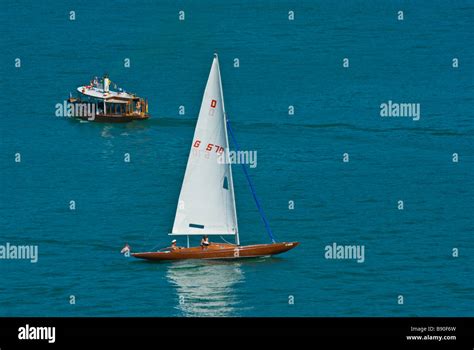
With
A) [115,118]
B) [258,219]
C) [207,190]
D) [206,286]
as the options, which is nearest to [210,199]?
[207,190]

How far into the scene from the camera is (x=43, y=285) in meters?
140

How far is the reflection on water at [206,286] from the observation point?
132250mm

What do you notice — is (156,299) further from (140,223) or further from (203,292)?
(140,223)

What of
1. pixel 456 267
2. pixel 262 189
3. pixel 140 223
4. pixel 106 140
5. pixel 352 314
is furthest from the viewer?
pixel 106 140

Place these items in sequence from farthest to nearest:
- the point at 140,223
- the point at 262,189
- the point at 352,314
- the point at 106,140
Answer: the point at 106,140, the point at 262,189, the point at 140,223, the point at 352,314

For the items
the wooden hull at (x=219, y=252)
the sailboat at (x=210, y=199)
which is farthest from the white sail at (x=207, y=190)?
the wooden hull at (x=219, y=252)

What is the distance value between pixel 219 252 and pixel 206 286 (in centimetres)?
541

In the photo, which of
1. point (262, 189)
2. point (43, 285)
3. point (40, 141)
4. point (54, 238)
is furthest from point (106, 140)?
point (43, 285)

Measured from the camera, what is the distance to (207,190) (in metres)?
144

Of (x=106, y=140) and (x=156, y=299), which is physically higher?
(x=106, y=140)

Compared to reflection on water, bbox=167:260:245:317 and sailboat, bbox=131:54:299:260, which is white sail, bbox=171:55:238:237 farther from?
reflection on water, bbox=167:260:245:317

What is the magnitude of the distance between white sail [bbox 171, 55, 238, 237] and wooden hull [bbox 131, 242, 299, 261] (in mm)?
1996

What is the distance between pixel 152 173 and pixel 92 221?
1766 cm

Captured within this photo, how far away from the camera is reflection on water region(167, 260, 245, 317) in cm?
13225
